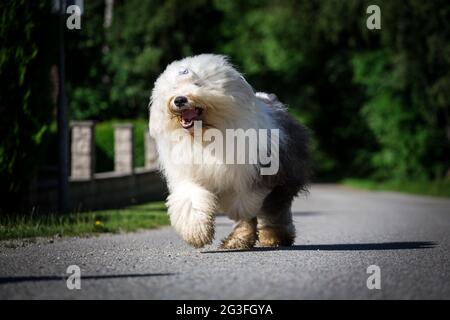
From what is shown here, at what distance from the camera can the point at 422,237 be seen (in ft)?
34.5

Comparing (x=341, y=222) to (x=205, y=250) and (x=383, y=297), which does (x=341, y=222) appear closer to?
(x=205, y=250)

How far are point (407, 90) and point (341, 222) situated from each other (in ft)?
57.7

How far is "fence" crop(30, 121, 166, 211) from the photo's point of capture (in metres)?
14.2

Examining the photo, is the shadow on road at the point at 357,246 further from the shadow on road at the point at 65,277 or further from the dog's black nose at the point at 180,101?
the shadow on road at the point at 65,277

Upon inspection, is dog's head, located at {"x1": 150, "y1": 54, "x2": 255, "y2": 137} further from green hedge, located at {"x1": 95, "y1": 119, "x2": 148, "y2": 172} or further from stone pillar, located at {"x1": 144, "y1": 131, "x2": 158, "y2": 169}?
green hedge, located at {"x1": 95, "y1": 119, "x2": 148, "y2": 172}

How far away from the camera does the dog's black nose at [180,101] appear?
25.7 feet

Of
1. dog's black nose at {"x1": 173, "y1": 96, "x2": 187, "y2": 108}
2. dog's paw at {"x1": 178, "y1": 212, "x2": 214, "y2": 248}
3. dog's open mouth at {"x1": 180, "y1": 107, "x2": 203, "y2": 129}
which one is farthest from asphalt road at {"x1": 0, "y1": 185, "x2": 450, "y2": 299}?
dog's black nose at {"x1": 173, "y1": 96, "x2": 187, "y2": 108}

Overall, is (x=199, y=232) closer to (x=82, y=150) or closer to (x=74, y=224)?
(x=74, y=224)

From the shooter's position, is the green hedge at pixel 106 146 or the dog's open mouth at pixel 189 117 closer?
the dog's open mouth at pixel 189 117

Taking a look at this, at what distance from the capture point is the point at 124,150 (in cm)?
1934

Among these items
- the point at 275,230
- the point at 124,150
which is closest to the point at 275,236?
the point at 275,230

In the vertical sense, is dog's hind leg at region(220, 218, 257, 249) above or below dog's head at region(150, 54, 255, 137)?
below

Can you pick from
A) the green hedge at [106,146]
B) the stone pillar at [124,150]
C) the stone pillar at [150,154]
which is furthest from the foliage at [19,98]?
the green hedge at [106,146]

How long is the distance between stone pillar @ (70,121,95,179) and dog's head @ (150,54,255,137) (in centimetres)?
809
